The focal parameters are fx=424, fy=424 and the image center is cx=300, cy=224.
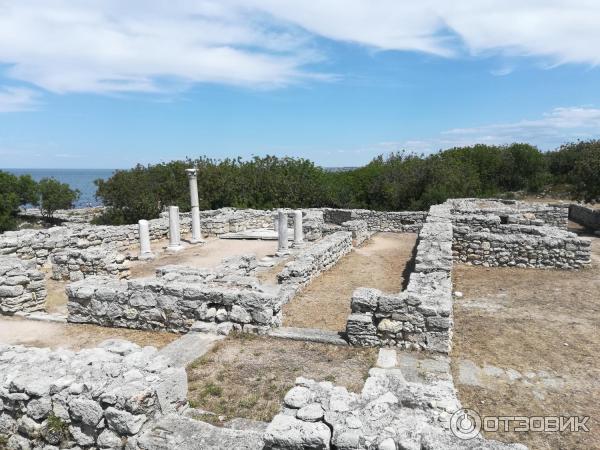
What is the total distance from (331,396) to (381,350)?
130 inches

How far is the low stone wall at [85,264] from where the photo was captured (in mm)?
13352

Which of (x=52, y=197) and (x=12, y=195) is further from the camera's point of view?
(x=52, y=197)

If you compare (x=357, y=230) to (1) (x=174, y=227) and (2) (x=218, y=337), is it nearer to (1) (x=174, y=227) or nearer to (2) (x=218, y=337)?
(1) (x=174, y=227)

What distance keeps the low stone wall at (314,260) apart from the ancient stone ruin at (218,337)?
0.05 meters

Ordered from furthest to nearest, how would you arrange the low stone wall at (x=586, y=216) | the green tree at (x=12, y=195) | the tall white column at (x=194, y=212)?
the green tree at (x=12, y=195) < the low stone wall at (x=586, y=216) < the tall white column at (x=194, y=212)

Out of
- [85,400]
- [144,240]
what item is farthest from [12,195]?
[85,400]

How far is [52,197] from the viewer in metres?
44.5

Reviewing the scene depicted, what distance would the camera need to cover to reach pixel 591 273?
13.2 m

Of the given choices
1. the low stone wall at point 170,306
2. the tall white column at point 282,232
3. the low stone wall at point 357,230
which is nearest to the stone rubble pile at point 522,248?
the low stone wall at point 357,230

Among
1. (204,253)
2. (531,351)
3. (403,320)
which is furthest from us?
(204,253)

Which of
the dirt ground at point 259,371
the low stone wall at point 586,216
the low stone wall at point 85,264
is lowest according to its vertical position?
the dirt ground at point 259,371

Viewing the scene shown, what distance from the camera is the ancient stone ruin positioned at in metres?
3.95

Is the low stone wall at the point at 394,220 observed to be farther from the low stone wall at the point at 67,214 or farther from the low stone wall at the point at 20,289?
the low stone wall at the point at 67,214

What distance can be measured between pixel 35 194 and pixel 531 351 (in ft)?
156
